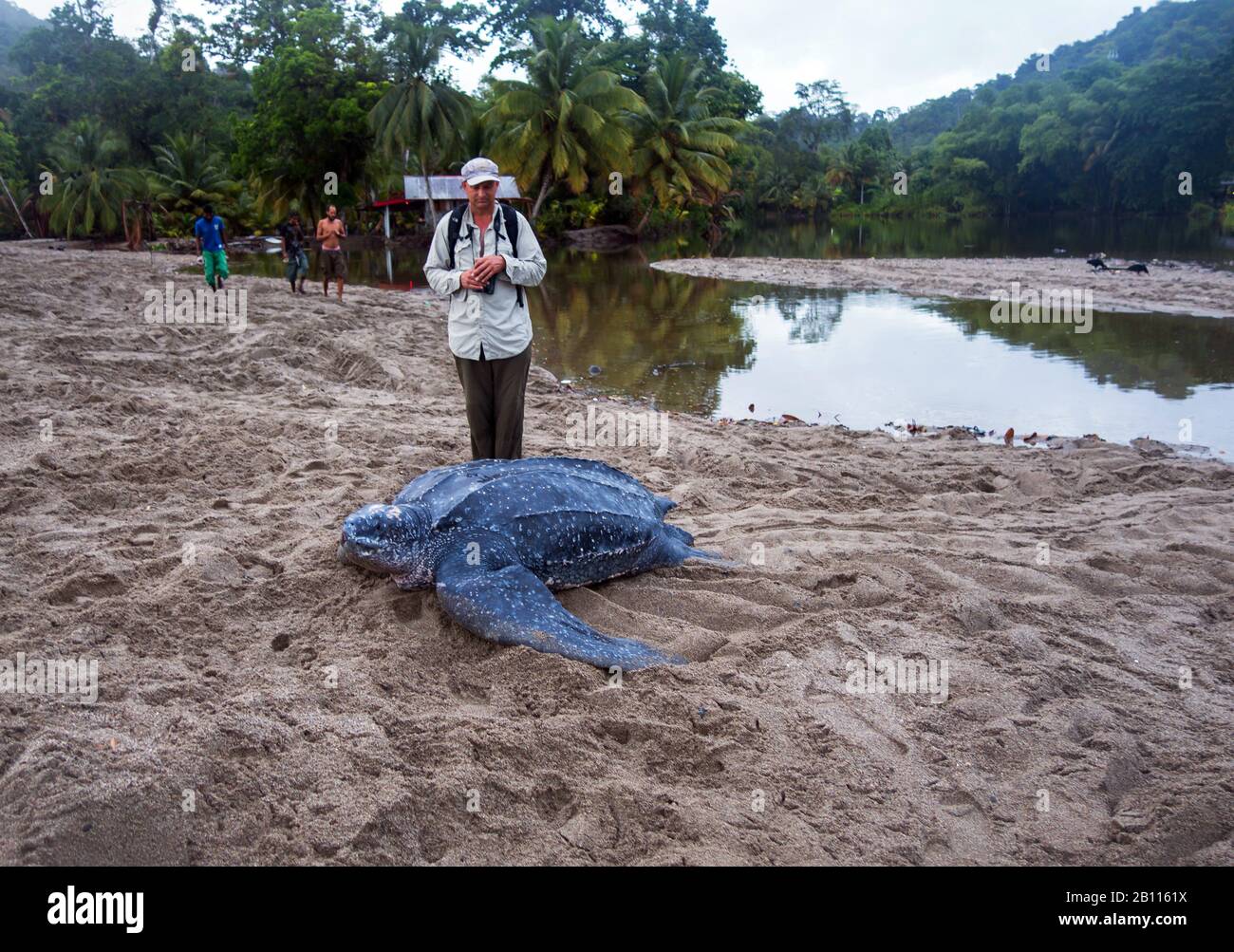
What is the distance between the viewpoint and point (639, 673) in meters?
2.65

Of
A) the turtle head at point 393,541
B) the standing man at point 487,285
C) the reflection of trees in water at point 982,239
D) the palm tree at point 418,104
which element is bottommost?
the turtle head at point 393,541

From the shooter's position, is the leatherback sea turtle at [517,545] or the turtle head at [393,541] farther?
the turtle head at [393,541]

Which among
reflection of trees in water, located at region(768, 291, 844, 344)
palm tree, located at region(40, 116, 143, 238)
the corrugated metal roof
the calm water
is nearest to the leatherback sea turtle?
the calm water

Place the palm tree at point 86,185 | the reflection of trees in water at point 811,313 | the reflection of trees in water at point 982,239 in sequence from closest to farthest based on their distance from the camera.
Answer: the reflection of trees in water at point 811,313, the reflection of trees in water at point 982,239, the palm tree at point 86,185

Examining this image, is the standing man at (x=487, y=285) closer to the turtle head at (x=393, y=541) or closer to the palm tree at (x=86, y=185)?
the turtle head at (x=393, y=541)

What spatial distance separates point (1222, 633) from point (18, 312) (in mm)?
9449

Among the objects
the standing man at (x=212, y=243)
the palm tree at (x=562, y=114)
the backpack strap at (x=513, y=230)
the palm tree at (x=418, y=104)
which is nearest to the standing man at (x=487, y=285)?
the backpack strap at (x=513, y=230)

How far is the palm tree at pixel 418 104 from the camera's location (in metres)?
26.4

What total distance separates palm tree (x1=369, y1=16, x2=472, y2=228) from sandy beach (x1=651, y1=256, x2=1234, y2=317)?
33.1 ft

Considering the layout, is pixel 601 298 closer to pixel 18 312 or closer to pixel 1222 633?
pixel 18 312

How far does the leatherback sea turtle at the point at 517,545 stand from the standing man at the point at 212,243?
360 inches

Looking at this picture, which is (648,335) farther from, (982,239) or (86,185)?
(982,239)

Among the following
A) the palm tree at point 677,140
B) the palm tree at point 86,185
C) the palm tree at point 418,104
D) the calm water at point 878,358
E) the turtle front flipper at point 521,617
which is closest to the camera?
the turtle front flipper at point 521,617
